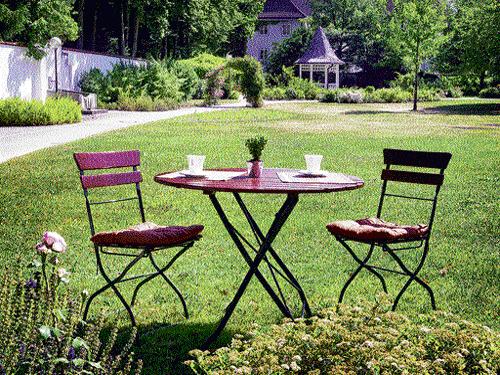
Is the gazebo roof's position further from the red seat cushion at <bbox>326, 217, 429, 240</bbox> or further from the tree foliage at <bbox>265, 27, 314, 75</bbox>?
the red seat cushion at <bbox>326, 217, 429, 240</bbox>

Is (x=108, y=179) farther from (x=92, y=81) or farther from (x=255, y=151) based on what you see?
(x=92, y=81)

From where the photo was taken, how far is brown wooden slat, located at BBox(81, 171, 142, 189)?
166 inches

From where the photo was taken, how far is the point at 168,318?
4234 mm

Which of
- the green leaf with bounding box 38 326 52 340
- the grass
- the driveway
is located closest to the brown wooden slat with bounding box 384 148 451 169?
the grass

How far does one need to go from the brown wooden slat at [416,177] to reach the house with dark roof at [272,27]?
59616 mm

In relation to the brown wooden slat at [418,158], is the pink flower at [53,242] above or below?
below

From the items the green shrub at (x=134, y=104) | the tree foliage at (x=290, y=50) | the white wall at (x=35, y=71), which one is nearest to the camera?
the white wall at (x=35, y=71)

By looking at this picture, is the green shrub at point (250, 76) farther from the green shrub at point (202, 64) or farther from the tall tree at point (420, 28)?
the tall tree at point (420, 28)

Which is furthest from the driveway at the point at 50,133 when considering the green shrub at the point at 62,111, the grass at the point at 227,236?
the grass at the point at 227,236

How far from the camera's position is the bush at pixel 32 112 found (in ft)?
56.9

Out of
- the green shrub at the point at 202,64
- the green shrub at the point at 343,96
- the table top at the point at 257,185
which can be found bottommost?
the table top at the point at 257,185

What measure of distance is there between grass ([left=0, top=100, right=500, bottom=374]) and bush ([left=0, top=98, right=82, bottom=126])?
12.8 feet

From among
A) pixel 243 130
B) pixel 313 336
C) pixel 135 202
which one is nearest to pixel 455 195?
pixel 135 202

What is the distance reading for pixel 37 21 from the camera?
70.1 feet
